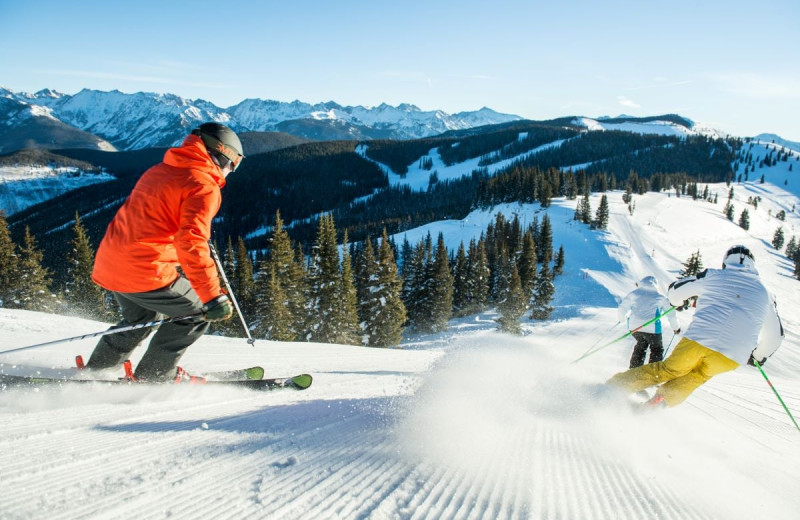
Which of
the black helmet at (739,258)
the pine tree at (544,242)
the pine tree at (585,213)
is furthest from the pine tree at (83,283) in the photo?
the pine tree at (585,213)

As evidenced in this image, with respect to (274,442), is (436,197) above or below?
below

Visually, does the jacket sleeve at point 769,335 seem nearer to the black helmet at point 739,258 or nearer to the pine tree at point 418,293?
the black helmet at point 739,258

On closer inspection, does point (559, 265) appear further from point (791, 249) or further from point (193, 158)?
point (791, 249)

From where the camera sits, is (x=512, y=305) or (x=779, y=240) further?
(x=779, y=240)

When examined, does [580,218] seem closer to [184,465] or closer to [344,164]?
[184,465]

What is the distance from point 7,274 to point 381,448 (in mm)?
29835

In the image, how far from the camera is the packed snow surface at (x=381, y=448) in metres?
2.18

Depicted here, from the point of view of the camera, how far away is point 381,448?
2.95 m

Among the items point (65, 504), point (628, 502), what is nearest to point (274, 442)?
point (65, 504)

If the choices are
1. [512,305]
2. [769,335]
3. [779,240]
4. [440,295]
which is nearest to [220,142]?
[769,335]

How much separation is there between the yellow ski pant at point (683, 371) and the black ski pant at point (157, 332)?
5001 mm

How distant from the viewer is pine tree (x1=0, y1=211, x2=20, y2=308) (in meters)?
22.5

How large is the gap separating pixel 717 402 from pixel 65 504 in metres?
9.49

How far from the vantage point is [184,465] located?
241cm
